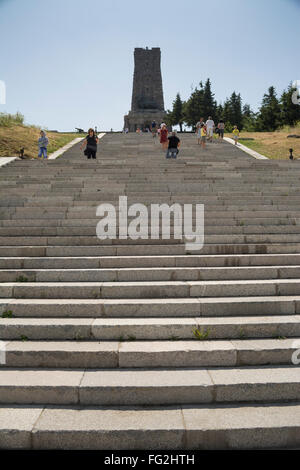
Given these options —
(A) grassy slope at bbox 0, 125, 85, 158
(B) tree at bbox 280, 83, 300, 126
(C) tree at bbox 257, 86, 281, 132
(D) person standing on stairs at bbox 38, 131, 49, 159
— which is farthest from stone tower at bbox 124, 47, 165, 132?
(D) person standing on stairs at bbox 38, 131, 49, 159

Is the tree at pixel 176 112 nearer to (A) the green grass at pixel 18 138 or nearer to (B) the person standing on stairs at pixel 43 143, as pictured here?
(A) the green grass at pixel 18 138

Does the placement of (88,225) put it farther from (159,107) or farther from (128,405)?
(159,107)

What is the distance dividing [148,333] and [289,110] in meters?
45.5

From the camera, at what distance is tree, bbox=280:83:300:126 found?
4153cm

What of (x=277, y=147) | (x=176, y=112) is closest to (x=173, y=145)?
(x=277, y=147)

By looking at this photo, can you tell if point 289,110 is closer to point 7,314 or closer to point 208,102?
point 208,102

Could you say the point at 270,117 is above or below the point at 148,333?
above

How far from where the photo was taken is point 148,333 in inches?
180

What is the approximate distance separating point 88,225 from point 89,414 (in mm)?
4546

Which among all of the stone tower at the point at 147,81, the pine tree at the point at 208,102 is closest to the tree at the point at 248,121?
the pine tree at the point at 208,102

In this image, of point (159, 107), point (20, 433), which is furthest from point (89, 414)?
point (159, 107)

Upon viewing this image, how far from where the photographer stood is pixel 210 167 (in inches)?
496

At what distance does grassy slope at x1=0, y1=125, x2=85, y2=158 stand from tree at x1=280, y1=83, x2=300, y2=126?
106 ft

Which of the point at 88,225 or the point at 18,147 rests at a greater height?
the point at 18,147
